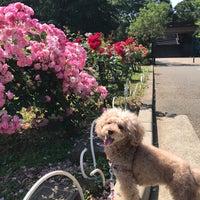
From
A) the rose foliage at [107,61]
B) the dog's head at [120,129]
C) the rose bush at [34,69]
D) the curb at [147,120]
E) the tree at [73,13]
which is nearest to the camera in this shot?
the dog's head at [120,129]

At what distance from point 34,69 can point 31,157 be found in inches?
43.7

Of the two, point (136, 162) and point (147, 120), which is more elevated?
point (136, 162)

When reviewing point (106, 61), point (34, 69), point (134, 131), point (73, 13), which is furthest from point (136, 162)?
point (73, 13)

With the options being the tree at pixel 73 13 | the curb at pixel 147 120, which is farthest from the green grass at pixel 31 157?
the tree at pixel 73 13

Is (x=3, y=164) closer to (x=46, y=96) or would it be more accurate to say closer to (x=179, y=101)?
(x=46, y=96)

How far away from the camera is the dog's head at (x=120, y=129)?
2.54 meters

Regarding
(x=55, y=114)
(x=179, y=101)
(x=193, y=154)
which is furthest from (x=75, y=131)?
(x=179, y=101)

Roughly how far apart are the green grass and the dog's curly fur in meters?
0.57

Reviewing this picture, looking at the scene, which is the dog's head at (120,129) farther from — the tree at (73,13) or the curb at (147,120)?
the tree at (73,13)

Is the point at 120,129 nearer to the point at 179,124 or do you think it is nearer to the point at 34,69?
the point at 34,69

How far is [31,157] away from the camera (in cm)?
396

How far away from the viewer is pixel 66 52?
3969mm

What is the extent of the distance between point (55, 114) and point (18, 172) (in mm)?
963

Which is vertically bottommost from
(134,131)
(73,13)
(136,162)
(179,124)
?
(179,124)
